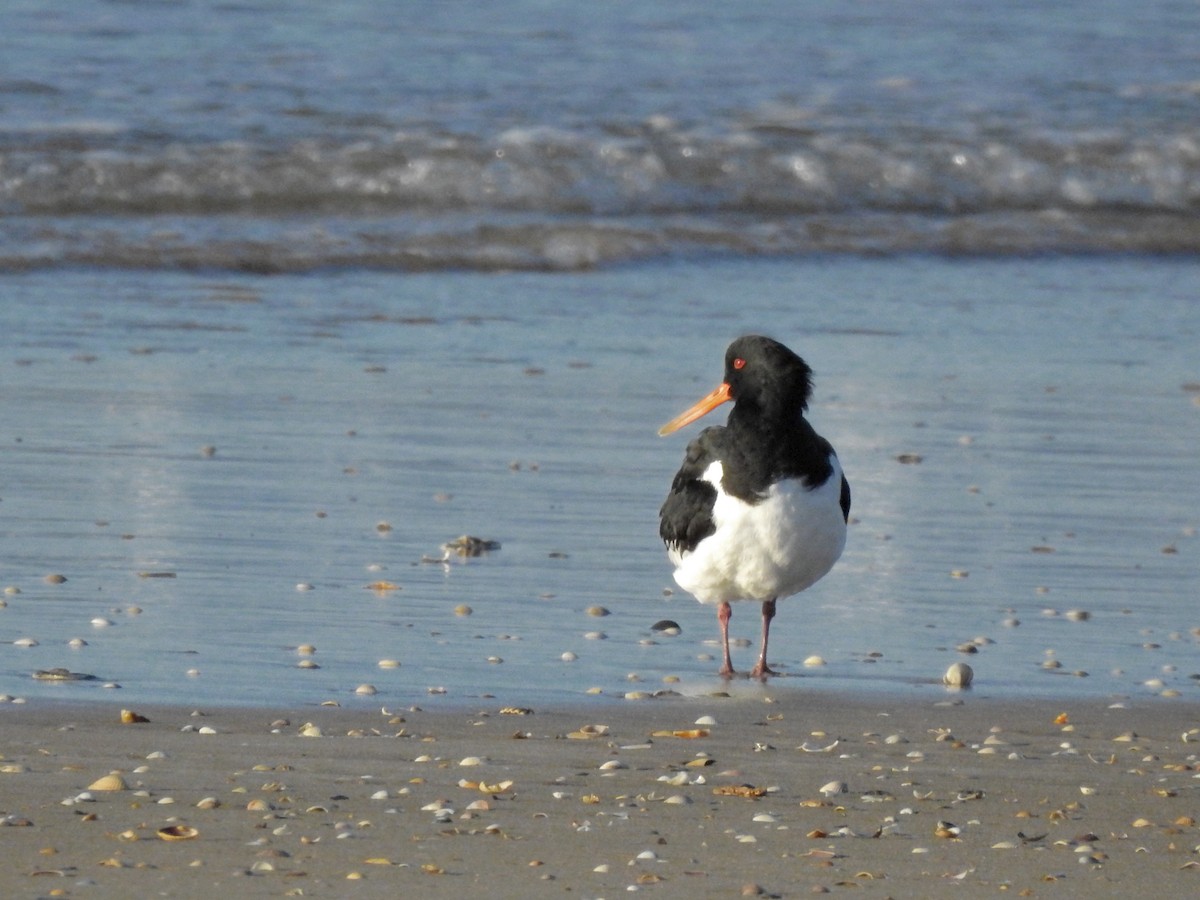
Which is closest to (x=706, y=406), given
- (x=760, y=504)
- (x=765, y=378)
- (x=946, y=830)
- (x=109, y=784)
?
(x=765, y=378)

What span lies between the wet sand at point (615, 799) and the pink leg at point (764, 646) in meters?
0.33

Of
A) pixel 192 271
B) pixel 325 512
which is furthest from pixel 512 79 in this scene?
pixel 325 512

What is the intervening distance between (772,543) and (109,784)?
1.99 meters

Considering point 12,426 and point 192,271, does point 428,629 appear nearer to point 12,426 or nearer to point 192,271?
point 12,426

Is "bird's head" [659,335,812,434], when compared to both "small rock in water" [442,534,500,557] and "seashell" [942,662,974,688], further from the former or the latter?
"small rock in water" [442,534,500,557]

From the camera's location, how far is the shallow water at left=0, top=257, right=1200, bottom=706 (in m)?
4.96

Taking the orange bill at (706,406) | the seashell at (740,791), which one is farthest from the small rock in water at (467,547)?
the seashell at (740,791)

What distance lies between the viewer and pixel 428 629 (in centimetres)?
512

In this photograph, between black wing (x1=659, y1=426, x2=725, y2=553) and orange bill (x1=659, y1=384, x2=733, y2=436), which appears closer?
black wing (x1=659, y1=426, x2=725, y2=553)

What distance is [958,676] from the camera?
15.6 ft

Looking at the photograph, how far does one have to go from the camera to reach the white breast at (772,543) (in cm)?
503

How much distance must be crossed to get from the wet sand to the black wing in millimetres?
637

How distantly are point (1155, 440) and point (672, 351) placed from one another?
2.31 meters

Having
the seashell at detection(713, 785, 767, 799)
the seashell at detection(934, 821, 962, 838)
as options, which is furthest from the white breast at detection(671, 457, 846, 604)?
the seashell at detection(934, 821, 962, 838)
